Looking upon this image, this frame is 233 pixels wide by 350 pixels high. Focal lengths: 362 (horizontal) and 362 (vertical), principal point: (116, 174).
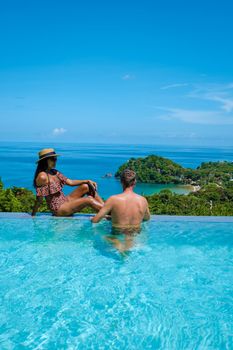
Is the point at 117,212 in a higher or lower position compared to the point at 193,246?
higher

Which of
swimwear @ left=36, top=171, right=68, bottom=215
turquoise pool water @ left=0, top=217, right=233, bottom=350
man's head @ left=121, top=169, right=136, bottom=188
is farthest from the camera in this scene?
swimwear @ left=36, top=171, right=68, bottom=215

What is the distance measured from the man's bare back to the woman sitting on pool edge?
39.4 inches

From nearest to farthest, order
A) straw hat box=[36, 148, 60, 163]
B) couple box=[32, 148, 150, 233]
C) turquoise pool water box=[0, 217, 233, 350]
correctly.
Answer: turquoise pool water box=[0, 217, 233, 350] < couple box=[32, 148, 150, 233] < straw hat box=[36, 148, 60, 163]

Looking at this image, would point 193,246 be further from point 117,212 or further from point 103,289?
point 103,289

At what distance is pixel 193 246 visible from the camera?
17.6 ft

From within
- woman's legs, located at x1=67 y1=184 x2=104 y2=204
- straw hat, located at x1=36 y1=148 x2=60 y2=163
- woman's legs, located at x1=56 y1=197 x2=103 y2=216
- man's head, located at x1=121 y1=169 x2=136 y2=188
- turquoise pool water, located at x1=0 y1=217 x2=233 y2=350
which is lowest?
turquoise pool water, located at x1=0 y1=217 x2=233 y2=350

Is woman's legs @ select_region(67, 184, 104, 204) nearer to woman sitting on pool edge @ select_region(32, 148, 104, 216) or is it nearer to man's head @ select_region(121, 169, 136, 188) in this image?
woman sitting on pool edge @ select_region(32, 148, 104, 216)

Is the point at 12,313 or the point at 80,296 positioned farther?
the point at 80,296

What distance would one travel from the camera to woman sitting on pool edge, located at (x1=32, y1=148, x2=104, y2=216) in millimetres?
A: 6055

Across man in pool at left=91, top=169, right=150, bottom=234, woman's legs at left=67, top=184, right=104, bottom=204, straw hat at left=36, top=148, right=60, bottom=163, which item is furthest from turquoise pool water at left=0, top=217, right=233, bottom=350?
straw hat at left=36, top=148, right=60, bottom=163

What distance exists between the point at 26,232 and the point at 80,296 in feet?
8.06

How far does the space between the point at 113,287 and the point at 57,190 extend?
8.79 feet

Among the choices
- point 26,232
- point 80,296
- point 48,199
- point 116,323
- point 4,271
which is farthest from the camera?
point 48,199

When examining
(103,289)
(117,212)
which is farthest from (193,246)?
(103,289)
